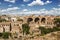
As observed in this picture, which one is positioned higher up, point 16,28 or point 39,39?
point 39,39

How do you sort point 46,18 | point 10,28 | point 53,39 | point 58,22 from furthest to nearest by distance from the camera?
point 46,18, point 58,22, point 10,28, point 53,39

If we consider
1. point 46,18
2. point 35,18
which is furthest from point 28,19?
point 46,18

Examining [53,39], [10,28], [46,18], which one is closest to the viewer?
[53,39]

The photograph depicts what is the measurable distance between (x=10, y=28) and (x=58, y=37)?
805 centimetres

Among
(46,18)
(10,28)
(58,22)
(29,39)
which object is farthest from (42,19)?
(29,39)

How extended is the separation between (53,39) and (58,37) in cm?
10

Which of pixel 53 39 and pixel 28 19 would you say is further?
pixel 28 19

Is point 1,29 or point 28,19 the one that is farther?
point 28,19

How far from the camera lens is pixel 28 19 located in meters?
16.8

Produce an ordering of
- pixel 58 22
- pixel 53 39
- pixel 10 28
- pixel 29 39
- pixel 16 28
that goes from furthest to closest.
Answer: pixel 58 22 → pixel 10 28 → pixel 16 28 → pixel 29 39 → pixel 53 39

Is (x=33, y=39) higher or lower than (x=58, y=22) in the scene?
higher

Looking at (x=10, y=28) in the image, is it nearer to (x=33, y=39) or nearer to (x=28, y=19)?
(x=28, y=19)

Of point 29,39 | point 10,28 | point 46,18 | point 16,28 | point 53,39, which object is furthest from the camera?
point 46,18

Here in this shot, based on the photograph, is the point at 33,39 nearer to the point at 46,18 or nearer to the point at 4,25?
the point at 4,25
